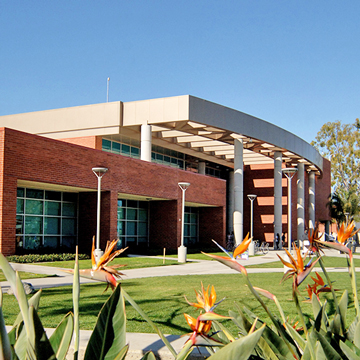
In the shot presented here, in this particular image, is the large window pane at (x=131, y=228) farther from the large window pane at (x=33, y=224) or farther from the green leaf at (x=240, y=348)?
the green leaf at (x=240, y=348)

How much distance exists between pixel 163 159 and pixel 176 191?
717 cm

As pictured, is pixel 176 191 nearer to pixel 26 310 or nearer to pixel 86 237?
pixel 86 237

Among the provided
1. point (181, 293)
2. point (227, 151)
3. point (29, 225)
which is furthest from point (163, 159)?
point (181, 293)

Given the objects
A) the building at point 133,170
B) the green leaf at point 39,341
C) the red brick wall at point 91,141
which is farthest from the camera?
the red brick wall at point 91,141

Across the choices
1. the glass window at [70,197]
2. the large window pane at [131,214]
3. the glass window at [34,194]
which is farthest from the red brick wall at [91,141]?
the glass window at [34,194]

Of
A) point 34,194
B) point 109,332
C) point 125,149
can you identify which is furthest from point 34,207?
point 109,332

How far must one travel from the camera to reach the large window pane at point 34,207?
78.9ft

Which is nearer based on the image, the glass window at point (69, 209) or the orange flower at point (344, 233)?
the orange flower at point (344, 233)

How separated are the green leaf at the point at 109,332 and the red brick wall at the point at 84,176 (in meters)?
19.9

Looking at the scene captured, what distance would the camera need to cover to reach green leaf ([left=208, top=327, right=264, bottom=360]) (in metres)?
1.13

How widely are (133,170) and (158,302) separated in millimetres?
18565

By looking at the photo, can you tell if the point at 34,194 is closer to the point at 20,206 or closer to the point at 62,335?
the point at 20,206

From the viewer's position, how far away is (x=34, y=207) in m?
A: 24.5

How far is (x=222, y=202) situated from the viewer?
37.0m
